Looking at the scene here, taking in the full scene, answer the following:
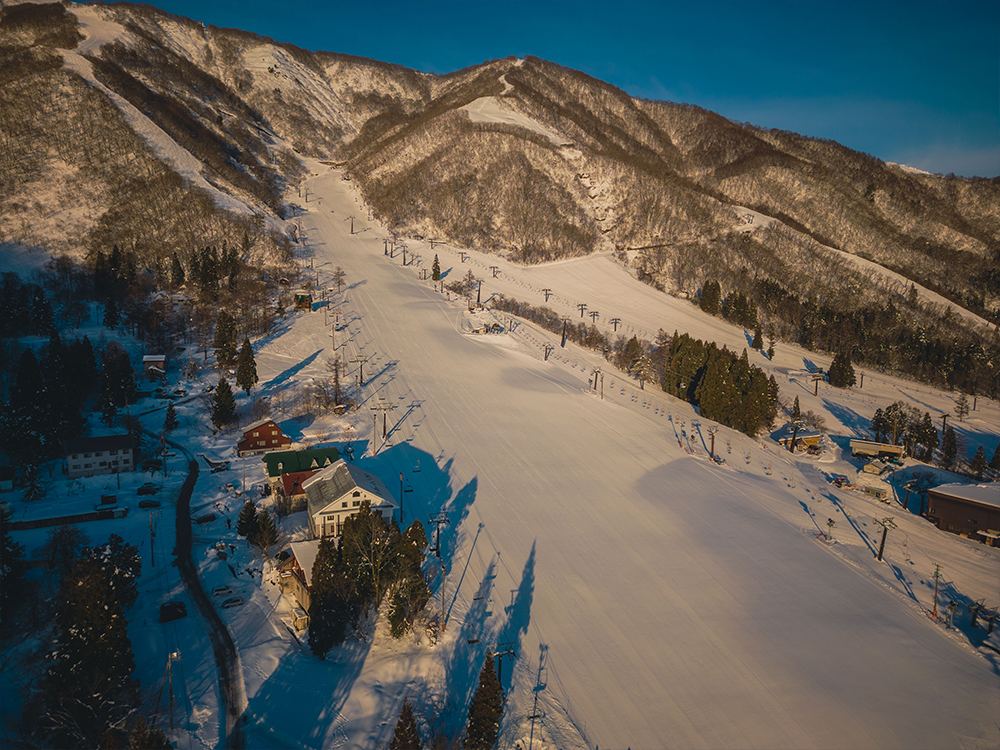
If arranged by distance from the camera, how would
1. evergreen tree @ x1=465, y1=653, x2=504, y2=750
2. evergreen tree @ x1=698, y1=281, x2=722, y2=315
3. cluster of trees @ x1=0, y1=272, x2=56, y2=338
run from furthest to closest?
evergreen tree @ x1=698, y1=281, x2=722, y2=315, cluster of trees @ x1=0, y1=272, x2=56, y2=338, evergreen tree @ x1=465, y1=653, x2=504, y2=750

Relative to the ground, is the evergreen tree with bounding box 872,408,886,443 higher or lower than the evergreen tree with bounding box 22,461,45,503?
higher

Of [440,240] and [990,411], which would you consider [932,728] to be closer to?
[990,411]

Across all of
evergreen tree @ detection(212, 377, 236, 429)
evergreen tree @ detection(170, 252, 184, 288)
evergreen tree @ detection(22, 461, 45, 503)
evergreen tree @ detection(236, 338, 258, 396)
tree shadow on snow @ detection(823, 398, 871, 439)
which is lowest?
evergreen tree @ detection(22, 461, 45, 503)

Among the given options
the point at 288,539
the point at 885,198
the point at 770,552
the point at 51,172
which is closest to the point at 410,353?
the point at 288,539

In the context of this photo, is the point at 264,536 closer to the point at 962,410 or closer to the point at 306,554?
the point at 306,554

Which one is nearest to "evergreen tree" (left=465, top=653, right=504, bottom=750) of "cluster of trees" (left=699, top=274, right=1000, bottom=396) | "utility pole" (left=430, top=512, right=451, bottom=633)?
"utility pole" (left=430, top=512, right=451, bottom=633)

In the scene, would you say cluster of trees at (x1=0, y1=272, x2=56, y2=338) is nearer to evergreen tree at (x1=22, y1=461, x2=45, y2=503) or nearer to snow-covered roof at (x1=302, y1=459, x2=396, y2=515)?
evergreen tree at (x1=22, y1=461, x2=45, y2=503)
